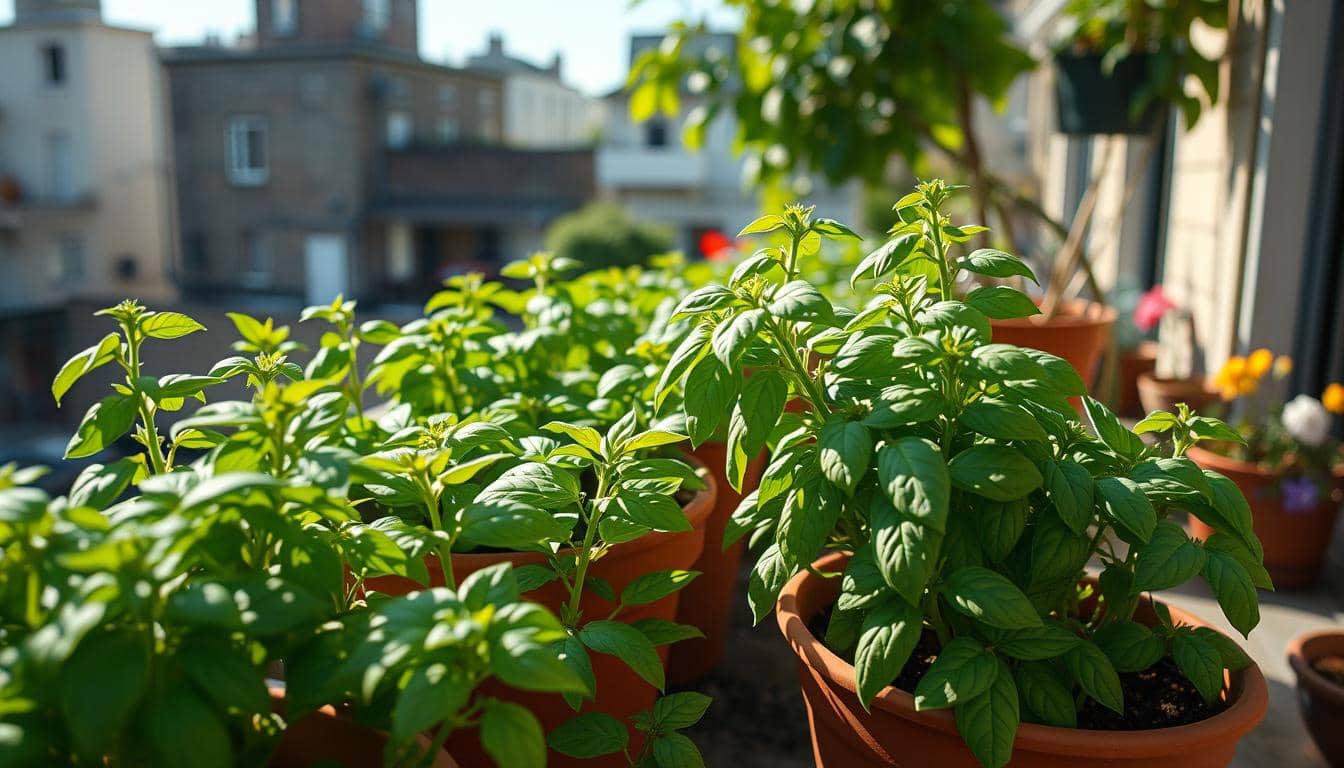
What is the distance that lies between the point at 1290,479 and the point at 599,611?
199cm

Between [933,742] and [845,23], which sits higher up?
[845,23]

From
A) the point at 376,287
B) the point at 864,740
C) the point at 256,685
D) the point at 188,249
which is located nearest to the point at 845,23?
the point at 864,740

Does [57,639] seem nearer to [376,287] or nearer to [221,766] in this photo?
[221,766]

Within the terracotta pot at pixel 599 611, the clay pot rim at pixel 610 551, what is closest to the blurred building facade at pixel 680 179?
the clay pot rim at pixel 610 551

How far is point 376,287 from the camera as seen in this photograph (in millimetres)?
19516

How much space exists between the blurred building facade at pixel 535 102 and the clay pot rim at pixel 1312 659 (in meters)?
20.1

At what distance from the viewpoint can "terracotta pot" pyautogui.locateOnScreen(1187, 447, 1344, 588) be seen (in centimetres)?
236

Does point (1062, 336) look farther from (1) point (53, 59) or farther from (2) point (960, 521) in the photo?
(1) point (53, 59)

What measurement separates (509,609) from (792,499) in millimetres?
314

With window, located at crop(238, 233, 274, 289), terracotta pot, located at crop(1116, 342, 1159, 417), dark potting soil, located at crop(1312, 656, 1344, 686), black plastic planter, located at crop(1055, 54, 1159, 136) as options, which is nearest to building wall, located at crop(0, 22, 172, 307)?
window, located at crop(238, 233, 274, 289)

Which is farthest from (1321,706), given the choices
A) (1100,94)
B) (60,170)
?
(60,170)

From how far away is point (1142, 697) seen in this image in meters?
1.03

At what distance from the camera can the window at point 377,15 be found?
66.2 feet

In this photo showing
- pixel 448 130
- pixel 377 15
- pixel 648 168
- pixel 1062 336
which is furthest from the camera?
pixel 448 130
